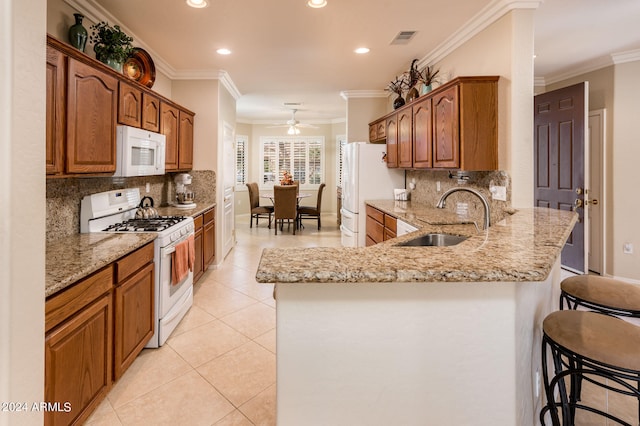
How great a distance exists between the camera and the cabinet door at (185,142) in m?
4.17

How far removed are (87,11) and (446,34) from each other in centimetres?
317

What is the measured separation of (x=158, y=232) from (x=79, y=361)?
107 centimetres

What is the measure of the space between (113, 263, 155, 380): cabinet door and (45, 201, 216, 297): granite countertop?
0.20 m

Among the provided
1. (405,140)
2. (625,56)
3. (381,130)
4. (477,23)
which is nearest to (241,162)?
(381,130)

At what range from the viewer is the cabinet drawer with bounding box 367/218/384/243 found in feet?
13.5

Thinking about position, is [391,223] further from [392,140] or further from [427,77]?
[427,77]

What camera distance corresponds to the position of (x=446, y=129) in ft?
9.80

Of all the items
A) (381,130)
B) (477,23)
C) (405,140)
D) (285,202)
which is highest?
(477,23)

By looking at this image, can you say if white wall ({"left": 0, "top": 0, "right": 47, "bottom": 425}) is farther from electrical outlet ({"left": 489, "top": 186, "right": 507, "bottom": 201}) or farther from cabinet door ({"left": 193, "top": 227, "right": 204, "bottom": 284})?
electrical outlet ({"left": 489, "top": 186, "right": 507, "bottom": 201})

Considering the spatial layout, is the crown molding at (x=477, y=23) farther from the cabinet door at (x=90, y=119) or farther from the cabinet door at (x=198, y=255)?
the cabinet door at (x=198, y=255)

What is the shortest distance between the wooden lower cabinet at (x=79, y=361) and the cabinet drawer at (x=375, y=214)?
295 centimetres

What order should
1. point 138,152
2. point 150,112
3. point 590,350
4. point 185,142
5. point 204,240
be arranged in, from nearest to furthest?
1. point 590,350
2. point 138,152
3. point 150,112
4. point 204,240
5. point 185,142

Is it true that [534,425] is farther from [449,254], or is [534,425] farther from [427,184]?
[427,184]

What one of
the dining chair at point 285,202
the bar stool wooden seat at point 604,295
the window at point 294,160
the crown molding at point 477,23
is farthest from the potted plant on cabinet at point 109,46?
the window at point 294,160
